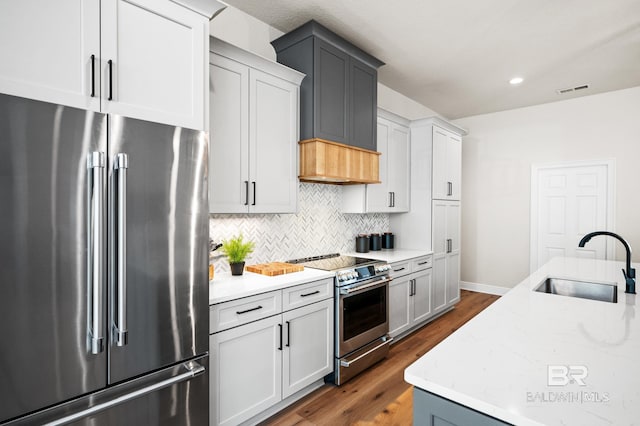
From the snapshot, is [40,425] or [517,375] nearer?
[517,375]

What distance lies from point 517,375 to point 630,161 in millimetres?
5070

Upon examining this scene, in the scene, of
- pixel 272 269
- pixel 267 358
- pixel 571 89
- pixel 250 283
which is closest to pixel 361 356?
pixel 267 358

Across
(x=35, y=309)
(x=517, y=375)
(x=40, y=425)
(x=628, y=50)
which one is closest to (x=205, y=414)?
(x=40, y=425)

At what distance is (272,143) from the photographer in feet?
8.58

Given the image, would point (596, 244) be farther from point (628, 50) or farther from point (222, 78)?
point (222, 78)

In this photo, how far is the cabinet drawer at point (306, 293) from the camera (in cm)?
232

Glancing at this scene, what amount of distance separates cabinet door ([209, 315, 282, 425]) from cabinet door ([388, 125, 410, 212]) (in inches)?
92.3

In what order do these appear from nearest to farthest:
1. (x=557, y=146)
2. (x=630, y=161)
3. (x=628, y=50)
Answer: (x=628, y=50)
(x=630, y=161)
(x=557, y=146)

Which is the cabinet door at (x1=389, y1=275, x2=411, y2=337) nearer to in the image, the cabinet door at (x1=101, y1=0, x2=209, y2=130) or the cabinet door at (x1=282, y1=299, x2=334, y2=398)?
the cabinet door at (x1=282, y1=299, x2=334, y2=398)

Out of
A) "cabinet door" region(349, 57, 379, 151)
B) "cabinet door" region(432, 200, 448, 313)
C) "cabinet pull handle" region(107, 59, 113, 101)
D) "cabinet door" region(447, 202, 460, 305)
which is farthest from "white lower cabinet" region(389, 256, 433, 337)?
"cabinet pull handle" region(107, 59, 113, 101)

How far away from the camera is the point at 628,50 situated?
11.2 ft

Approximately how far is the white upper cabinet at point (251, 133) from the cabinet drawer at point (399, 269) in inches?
51.0

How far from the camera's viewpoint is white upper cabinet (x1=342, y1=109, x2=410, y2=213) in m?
3.67

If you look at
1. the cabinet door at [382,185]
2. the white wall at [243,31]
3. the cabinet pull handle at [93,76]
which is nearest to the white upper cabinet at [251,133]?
the white wall at [243,31]
